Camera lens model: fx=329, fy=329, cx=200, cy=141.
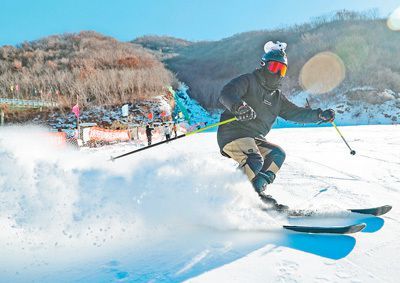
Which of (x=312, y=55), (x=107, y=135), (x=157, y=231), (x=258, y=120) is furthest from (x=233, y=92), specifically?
(x=312, y=55)

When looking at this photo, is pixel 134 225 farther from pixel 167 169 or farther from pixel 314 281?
pixel 314 281

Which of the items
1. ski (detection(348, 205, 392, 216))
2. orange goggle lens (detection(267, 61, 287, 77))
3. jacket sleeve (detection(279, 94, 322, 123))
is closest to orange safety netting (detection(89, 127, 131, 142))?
jacket sleeve (detection(279, 94, 322, 123))

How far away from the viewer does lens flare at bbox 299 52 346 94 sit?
34812 mm

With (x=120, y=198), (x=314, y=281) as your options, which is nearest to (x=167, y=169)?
(x=120, y=198)

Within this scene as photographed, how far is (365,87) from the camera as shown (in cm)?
3225

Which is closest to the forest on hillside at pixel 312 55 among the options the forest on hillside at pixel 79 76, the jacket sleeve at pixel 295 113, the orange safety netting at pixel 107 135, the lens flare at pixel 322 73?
the lens flare at pixel 322 73

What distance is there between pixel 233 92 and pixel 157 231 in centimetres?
158

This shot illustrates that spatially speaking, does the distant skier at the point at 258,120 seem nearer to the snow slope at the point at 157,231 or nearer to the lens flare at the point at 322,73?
the snow slope at the point at 157,231

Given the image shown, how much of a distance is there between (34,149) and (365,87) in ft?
113

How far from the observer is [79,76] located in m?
34.8

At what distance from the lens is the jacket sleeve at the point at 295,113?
395 cm

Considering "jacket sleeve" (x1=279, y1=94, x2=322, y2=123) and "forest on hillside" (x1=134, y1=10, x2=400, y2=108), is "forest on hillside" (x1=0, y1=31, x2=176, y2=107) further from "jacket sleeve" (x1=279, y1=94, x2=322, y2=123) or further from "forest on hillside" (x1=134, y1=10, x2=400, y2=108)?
"jacket sleeve" (x1=279, y1=94, x2=322, y2=123)

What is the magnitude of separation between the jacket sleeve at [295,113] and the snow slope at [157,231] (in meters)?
1.04

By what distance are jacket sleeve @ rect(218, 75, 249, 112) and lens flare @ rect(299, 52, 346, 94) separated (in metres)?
33.3
